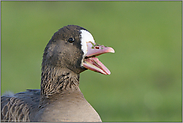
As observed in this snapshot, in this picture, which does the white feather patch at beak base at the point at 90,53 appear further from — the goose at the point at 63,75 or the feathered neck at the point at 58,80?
the feathered neck at the point at 58,80

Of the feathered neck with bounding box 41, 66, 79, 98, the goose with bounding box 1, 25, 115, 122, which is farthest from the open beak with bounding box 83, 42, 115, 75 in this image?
the feathered neck with bounding box 41, 66, 79, 98

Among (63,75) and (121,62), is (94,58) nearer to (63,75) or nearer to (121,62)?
(63,75)

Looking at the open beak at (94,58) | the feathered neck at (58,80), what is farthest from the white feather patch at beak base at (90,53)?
the feathered neck at (58,80)

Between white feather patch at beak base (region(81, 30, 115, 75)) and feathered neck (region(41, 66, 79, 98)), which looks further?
feathered neck (region(41, 66, 79, 98))

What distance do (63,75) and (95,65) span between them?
0.39m

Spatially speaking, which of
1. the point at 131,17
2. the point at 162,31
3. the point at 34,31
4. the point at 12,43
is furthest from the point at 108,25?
the point at 12,43

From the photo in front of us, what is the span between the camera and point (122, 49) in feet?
35.3

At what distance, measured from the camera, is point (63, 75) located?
329 cm

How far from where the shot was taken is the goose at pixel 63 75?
122 inches

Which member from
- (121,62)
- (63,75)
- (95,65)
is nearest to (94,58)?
(95,65)

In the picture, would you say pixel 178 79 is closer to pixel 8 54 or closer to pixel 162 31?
pixel 162 31

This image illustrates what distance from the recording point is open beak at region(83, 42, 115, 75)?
3088mm

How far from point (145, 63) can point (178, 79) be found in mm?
1187

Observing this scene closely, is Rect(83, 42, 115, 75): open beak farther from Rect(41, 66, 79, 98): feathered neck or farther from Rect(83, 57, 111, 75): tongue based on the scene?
Rect(41, 66, 79, 98): feathered neck
